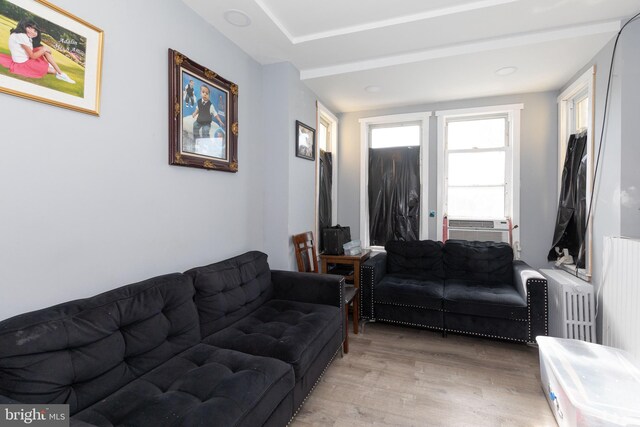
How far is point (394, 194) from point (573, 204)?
191cm

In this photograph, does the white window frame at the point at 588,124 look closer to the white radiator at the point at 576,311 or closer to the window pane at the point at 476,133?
the white radiator at the point at 576,311

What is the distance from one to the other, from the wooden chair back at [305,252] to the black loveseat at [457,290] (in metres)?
0.55

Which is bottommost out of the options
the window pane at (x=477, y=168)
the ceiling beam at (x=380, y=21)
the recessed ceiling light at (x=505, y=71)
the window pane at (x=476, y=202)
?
the window pane at (x=476, y=202)

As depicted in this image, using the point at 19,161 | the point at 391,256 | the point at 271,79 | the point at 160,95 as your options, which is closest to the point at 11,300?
the point at 19,161

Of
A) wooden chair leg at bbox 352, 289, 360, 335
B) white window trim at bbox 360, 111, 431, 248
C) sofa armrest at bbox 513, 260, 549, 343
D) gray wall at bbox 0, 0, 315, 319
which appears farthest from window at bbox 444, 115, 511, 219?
gray wall at bbox 0, 0, 315, 319

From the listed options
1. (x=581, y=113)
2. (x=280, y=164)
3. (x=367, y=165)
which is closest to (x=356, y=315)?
(x=280, y=164)

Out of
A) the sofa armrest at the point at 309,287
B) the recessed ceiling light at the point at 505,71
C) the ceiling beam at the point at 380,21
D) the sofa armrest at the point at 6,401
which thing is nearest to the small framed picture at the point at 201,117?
the ceiling beam at the point at 380,21

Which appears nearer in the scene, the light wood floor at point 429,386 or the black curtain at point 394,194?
the light wood floor at point 429,386

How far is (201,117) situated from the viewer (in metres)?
2.18

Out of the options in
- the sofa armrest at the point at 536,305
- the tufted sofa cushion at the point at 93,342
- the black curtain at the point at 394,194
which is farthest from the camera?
the black curtain at the point at 394,194

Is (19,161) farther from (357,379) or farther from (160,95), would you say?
(357,379)

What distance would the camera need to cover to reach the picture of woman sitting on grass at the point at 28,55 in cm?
122

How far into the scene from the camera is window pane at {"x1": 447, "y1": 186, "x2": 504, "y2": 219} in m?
3.73

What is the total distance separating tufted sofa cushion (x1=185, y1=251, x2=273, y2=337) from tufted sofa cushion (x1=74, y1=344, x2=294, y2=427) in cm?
32
